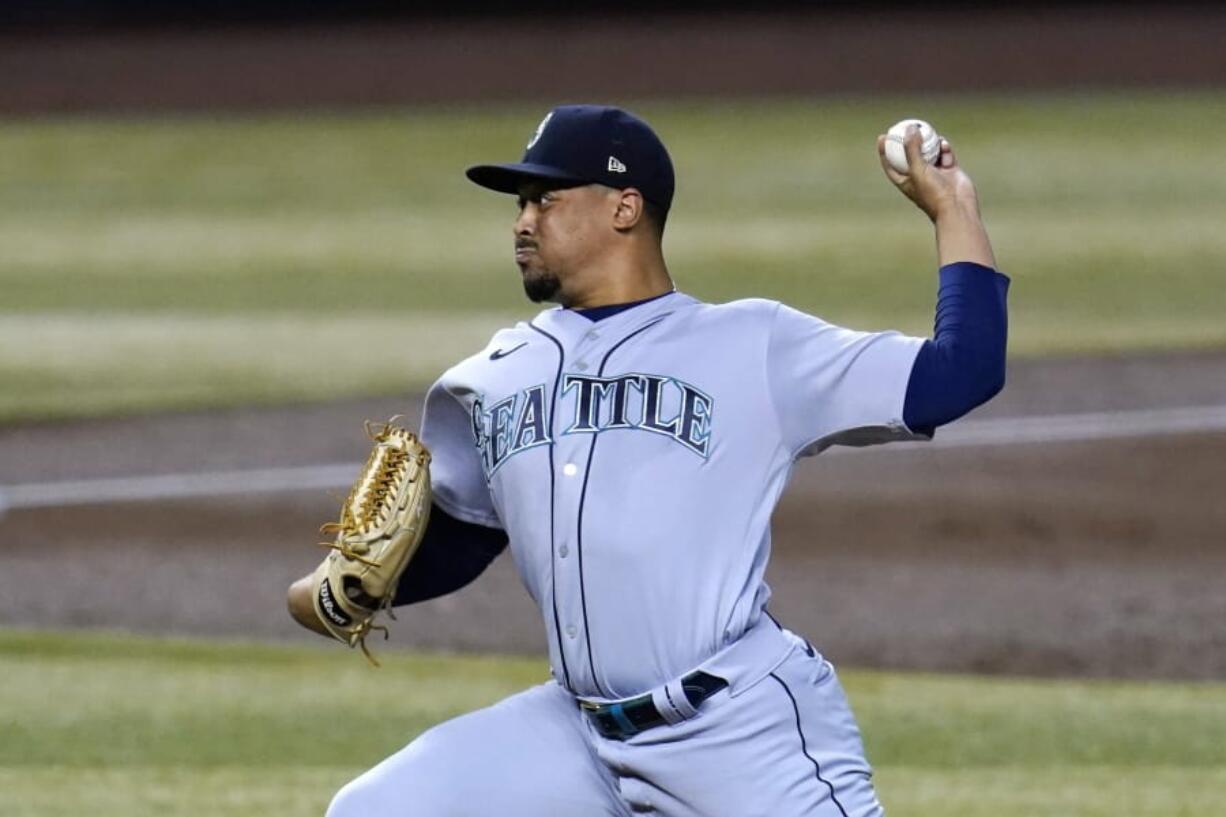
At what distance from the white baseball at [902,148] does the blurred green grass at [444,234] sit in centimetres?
769

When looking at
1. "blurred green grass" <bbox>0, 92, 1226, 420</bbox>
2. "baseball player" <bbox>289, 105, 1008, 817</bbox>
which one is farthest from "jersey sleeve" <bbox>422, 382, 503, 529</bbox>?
"blurred green grass" <bbox>0, 92, 1226, 420</bbox>

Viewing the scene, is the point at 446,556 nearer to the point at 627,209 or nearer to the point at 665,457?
the point at 665,457

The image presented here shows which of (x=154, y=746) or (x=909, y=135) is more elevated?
(x=909, y=135)

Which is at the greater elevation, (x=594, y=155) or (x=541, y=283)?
(x=594, y=155)

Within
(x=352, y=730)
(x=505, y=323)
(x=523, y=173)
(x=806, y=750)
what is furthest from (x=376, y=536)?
(x=505, y=323)

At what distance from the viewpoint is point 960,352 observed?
11.0 feet

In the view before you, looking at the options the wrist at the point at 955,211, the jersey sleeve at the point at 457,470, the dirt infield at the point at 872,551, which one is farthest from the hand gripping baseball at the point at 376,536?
the dirt infield at the point at 872,551

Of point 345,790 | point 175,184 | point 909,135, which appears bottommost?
point 175,184

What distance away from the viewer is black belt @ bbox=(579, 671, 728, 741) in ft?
11.3

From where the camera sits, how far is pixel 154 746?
5.81 m

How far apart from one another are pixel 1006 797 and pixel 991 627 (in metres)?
2.16

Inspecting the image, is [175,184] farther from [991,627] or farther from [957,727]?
[957,727]

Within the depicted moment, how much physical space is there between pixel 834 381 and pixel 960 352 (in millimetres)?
210

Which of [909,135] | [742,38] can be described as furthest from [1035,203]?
[909,135]
